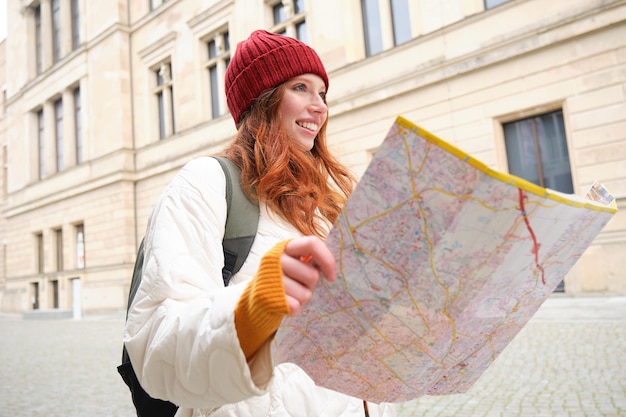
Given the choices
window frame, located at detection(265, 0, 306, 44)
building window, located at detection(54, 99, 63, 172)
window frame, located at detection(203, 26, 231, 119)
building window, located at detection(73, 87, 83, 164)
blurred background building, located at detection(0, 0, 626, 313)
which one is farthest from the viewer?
building window, located at detection(54, 99, 63, 172)

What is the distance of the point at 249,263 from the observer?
111 cm

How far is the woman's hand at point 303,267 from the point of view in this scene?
27.7 inches

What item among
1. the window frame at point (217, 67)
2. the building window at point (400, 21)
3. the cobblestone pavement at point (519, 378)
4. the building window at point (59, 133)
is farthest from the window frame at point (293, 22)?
the building window at point (59, 133)

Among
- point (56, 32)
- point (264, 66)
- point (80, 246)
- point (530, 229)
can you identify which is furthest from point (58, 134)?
point (530, 229)

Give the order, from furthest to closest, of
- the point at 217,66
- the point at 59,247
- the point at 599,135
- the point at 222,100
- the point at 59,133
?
the point at 59,133 → the point at 59,247 → the point at 217,66 → the point at 222,100 → the point at 599,135

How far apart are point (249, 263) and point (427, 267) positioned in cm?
48

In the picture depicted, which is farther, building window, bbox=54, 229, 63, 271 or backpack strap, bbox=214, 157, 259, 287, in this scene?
building window, bbox=54, 229, 63, 271

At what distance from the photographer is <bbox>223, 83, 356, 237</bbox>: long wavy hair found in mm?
1225

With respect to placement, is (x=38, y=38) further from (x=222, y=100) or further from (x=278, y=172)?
(x=278, y=172)

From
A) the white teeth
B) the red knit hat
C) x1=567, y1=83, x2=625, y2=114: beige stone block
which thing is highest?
x1=567, y1=83, x2=625, y2=114: beige stone block

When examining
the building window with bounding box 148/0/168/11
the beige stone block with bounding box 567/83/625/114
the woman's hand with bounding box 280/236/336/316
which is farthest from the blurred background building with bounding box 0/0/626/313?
the woman's hand with bounding box 280/236/336/316

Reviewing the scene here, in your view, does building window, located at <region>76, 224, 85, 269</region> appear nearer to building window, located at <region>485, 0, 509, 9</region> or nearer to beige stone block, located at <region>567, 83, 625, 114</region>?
building window, located at <region>485, 0, 509, 9</region>

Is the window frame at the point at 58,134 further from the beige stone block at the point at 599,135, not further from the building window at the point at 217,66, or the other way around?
the beige stone block at the point at 599,135

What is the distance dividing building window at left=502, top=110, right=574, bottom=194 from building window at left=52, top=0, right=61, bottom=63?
20.8 m
